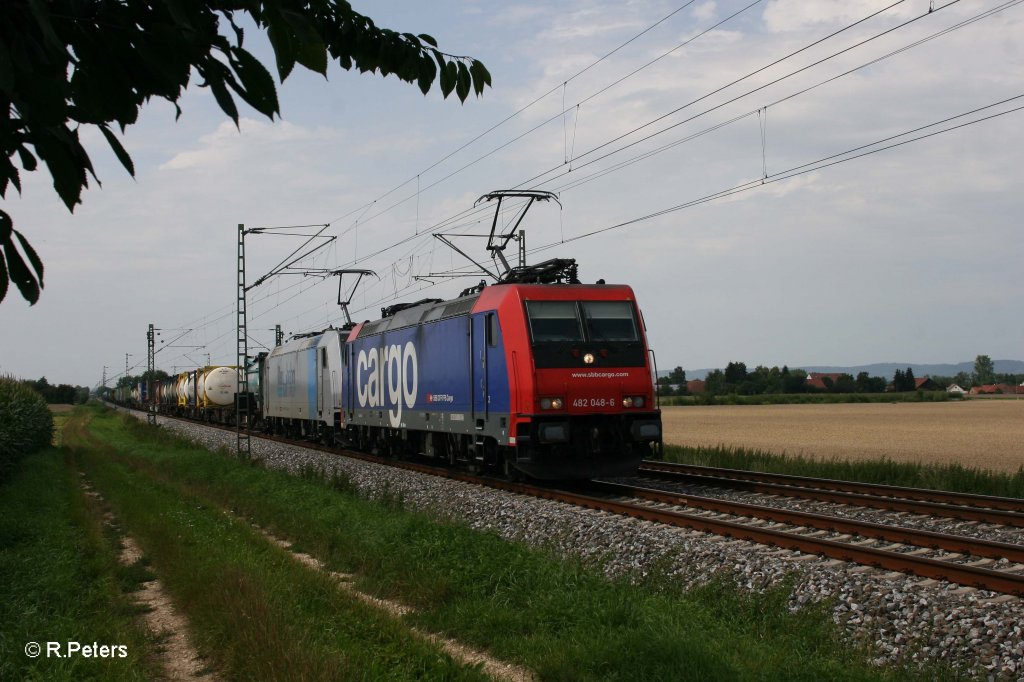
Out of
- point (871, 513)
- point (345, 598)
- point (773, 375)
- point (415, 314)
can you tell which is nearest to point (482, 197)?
point (415, 314)

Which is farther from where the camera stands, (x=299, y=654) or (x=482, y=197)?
(x=482, y=197)

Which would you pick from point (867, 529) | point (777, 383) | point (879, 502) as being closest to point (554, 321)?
point (879, 502)

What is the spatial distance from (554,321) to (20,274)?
13155 millimetres

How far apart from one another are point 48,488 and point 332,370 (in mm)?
10256

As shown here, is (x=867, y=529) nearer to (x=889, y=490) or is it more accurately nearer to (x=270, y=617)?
(x=889, y=490)

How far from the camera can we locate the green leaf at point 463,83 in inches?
138

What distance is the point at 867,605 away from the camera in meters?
7.18

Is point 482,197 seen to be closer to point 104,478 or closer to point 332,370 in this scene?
point 332,370

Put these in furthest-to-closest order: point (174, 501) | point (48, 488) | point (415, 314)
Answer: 1. point (415, 314)
2. point (48, 488)
3. point (174, 501)

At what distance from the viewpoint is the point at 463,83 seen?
3.52 metres

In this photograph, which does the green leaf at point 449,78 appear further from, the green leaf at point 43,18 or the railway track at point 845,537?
the railway track at point 845,537

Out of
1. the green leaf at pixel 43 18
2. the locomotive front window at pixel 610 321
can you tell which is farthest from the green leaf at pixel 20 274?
the locomotive front window at pixel 610 321

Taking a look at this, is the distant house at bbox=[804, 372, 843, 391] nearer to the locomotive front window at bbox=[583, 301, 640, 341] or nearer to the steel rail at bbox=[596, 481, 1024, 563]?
the locomotive front window at bbox=[583, 301, 640, 341]

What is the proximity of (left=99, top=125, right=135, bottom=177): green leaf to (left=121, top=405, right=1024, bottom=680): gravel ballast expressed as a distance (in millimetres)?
5858
